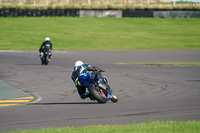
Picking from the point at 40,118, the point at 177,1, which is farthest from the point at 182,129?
the point at 177,1

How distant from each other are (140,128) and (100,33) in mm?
40757

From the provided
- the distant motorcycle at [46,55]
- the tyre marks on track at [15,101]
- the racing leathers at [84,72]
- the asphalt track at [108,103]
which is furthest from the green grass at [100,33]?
the racing leathers at [84,72]

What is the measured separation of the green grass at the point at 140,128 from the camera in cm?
901

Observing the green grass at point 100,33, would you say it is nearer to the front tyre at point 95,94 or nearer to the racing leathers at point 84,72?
the racing leathers at point 84,72

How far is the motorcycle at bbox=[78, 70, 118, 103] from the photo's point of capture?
514 inches

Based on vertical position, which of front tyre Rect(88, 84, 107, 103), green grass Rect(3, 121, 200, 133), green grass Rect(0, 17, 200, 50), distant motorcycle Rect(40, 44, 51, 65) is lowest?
green grass Rect(0, 17, 200, 50)

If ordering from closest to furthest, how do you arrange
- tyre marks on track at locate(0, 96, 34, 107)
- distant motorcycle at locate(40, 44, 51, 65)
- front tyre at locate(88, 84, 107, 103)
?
front tyre at locate(88, 84, 107, 103) < tyre marks on track at locate(0, 96, 34, 107) < distant motorcycle at locate(40, 44, 51, 65)

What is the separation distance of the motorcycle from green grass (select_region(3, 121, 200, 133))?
3.41 m

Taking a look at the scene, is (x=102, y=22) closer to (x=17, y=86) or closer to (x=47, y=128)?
(x=17, y=86)

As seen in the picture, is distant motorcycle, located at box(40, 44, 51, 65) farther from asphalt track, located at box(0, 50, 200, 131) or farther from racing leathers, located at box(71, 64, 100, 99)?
racing leathers, located at box(71, 64, 100, 99)

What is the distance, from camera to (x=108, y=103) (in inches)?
532

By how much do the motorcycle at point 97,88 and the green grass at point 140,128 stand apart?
341 cm

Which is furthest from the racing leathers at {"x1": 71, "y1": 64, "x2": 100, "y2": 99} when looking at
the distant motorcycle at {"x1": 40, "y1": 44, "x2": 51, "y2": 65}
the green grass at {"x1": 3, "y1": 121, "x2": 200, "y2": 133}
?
the distant motorcycle at {"x1": 40, "y1": 44, "x2": 51, "y2": 65}

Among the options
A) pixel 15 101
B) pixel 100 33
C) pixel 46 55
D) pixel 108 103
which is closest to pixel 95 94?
pixel 108 103
